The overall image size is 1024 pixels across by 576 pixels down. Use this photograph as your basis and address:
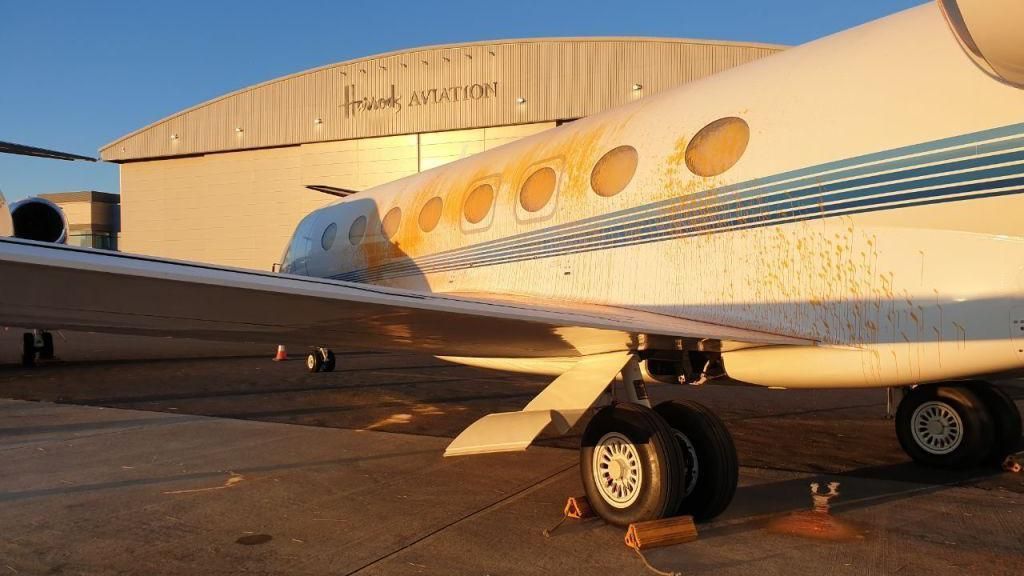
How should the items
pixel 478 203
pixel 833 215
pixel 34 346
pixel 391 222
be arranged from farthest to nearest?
pixel 34 346 < pixel 391 222 < pixel 478 203 < pixel 833 215

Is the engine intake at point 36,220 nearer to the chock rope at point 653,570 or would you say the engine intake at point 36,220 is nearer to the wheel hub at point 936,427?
the chock rope at point 653,570

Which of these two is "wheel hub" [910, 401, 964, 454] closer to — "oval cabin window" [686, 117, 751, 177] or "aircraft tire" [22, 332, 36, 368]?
"oval cabin window" [686, 117, 751, 177]

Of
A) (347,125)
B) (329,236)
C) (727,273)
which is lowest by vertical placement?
(727,273)

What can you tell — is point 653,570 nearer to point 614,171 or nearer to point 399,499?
point 399,499

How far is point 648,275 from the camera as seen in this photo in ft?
17.0

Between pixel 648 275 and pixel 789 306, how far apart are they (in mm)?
1066

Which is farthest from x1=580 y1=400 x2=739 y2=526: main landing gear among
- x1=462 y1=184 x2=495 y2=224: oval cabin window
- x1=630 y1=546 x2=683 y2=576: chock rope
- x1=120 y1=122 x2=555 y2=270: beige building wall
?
x1=120 y1=122 x2=555 y2=270: beige building wall

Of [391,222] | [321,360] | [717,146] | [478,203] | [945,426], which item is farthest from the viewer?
[321,360]

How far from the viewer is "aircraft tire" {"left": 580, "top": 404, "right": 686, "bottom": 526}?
14.4ft

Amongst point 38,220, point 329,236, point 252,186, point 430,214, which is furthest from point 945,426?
point 252,186

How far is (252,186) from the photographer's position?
32.8 meters

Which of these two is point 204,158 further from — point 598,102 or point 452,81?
point 598,102

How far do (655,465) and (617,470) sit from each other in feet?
1.15

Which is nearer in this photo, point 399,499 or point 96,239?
point 399,499
